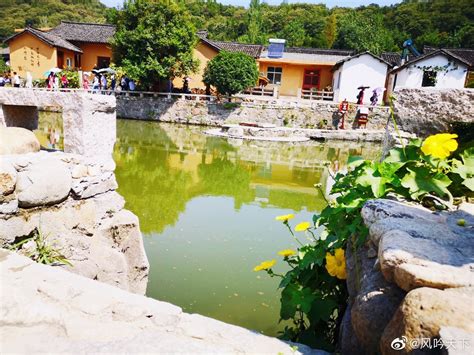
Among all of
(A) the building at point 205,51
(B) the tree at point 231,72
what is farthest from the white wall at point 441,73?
(A) the building at point 205,51

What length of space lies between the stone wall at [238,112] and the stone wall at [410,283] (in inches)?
783

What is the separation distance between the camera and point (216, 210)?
24.5 ft

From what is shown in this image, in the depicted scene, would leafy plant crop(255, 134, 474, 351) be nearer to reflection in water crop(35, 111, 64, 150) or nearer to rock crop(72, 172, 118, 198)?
rock crop(72, 172, 118, 198)

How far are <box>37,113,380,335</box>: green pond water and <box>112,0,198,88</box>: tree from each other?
6.31 m

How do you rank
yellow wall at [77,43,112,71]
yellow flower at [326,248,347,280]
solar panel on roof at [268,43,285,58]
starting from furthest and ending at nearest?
1. solar panel on roof at [268,43,285,58]
2. yellow wall at [77,43,112,71]
3. yellow flower at [326,248,347,280]

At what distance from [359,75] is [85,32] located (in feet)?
67.9

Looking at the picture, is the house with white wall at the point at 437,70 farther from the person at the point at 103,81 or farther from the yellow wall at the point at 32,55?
the yellow wall at the point at 32,55

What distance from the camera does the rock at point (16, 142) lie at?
3442 mm

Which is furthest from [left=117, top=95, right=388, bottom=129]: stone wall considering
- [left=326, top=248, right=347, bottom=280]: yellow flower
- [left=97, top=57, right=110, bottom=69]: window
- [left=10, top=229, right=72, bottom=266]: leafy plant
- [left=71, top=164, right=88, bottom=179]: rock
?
[left=326, top=248, right=347, bottom=280]: yellow flower

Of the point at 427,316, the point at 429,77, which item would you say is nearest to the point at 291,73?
the point at 429,77

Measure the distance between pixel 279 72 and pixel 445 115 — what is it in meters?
28.9

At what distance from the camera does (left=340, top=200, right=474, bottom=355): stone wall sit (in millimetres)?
1286

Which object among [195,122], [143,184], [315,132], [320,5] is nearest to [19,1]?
[320,5]

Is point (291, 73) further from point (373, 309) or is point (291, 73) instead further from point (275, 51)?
point (373, 309)
